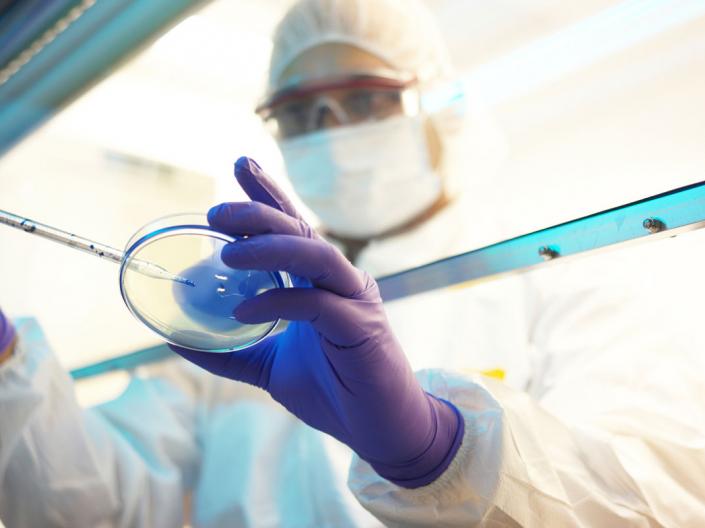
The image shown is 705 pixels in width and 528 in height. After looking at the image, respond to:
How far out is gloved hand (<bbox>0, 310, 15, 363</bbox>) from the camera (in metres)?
1.10

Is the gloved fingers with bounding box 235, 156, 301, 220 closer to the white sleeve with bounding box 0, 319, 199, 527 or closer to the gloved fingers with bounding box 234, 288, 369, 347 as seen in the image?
the gloved fingers with bounding box 234, 288, 369, 347

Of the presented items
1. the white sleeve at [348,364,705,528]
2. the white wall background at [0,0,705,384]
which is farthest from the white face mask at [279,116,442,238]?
the white sleeve at [348,364,705,528]

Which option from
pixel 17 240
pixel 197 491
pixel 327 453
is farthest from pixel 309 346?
pixel 17 240

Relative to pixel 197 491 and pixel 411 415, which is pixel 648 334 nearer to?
pixel 411 415

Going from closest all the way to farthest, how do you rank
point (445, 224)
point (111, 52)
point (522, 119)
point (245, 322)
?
point (245, 322)
point (111, 52)
point (445, 224)
point (522, 119)

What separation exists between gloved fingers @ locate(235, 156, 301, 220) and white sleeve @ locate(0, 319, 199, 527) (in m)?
0.75

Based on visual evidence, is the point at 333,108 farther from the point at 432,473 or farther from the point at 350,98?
the point at 432,473

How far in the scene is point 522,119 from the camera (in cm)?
178

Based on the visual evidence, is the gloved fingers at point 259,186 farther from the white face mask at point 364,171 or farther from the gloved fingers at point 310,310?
the white face mask at point 364,171

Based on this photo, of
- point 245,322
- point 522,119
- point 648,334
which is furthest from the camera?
point 522,119

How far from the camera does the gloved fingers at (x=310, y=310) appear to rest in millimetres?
652

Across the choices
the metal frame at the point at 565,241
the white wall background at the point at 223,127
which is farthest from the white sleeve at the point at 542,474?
the white wall background at the point at 223,127

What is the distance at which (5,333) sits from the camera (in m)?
1.11

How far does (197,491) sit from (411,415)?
0.88m
